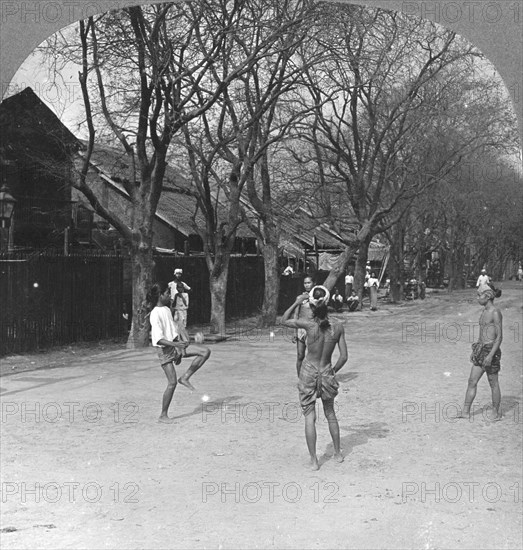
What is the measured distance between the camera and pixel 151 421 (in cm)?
779

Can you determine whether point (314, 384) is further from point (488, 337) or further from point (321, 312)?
point (488, 337)

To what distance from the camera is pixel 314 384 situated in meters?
5.97

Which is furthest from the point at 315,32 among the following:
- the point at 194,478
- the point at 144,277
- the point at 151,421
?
the point at 194,478

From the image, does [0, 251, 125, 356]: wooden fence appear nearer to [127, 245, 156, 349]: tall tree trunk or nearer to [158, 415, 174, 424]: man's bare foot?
[127, 245, 156, 349]: tall tree trunk

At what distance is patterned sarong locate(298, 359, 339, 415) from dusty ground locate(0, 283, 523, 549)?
535mm

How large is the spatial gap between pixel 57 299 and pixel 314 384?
9.87 m

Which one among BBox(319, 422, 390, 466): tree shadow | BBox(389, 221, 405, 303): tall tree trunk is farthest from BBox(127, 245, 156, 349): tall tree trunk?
BBox(389, 221, 405, 303): tall tree trunk

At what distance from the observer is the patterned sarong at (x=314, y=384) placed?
596 centimetres

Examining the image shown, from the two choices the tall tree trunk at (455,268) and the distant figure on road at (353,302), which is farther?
the tall tree trunk at (455,268)

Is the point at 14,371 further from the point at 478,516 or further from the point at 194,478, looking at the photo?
the point at 478,516

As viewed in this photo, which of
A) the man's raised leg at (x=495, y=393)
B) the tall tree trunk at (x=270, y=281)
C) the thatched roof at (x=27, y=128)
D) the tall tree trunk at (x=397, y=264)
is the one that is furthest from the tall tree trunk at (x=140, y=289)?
the tall tree trunk at (x=397, y=264)

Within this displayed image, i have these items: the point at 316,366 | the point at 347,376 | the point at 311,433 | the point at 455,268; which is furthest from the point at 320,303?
the point at 455,268

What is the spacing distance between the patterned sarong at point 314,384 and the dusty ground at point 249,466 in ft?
1.76

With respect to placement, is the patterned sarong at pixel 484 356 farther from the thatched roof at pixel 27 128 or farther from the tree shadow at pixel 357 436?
the thatched roof at pixel 27 128
